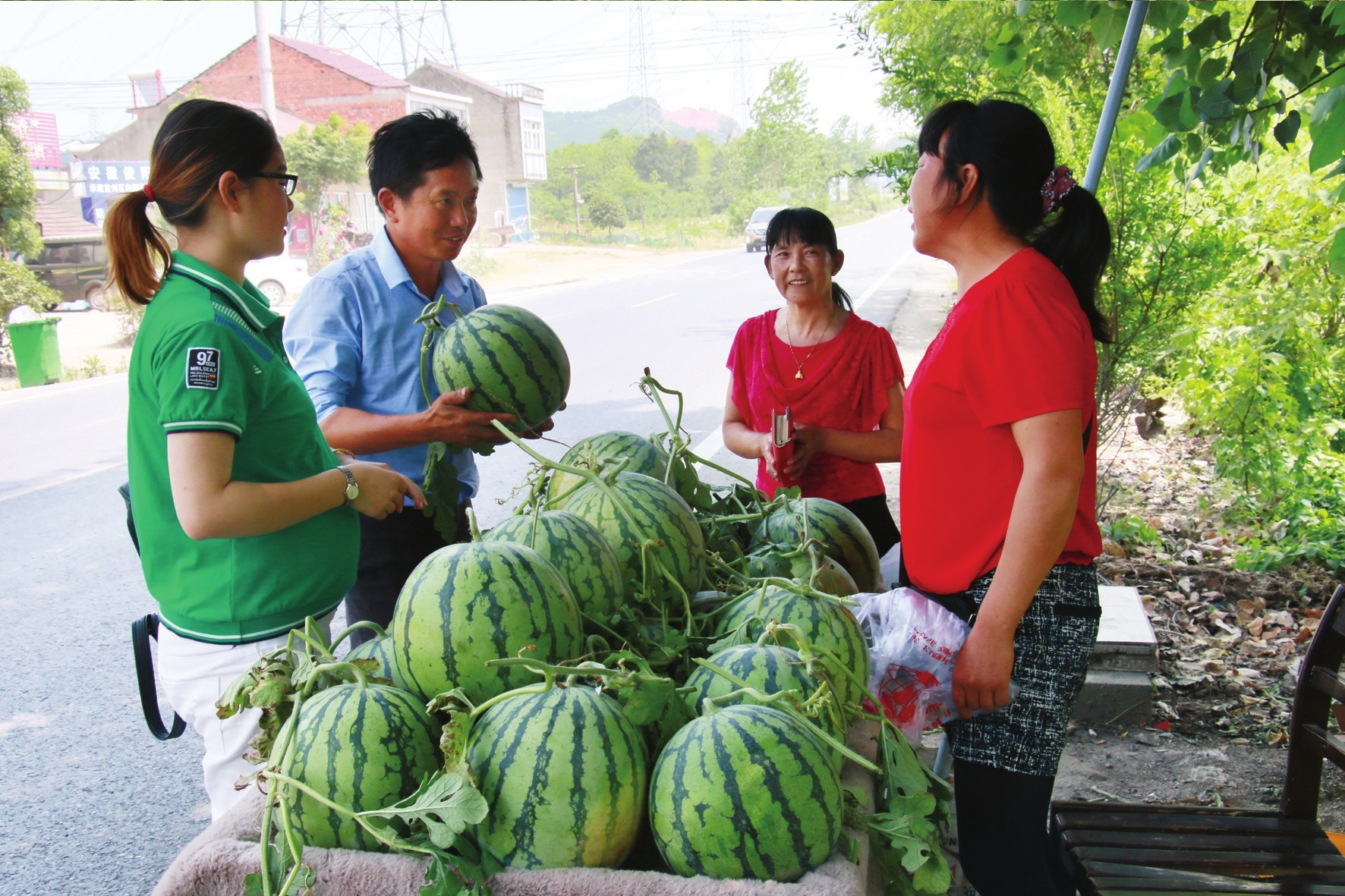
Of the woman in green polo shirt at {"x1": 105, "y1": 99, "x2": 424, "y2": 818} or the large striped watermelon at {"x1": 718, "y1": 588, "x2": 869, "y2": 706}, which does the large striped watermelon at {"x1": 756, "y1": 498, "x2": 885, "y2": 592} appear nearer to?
the large striped watermelon at {"x1": 718, "y1": 588, "x2": 869, "y2": 706}

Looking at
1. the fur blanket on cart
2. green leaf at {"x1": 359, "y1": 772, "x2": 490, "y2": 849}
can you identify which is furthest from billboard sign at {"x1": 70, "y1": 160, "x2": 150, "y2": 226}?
green leaf at {"x1": 359, "y1": 772, "x2": 490, "y2": 849}

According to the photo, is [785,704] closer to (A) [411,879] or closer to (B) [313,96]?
(A) [411,879]

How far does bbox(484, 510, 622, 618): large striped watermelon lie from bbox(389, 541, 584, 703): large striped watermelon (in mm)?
129

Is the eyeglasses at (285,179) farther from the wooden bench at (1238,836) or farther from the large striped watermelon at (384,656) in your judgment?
the wooden bench at (1238,836)

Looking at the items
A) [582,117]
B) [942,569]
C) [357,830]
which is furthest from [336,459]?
[582,117]

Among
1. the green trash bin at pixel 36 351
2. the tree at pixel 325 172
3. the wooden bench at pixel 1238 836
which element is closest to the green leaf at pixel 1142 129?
the wooden bench at pixel 1238 836

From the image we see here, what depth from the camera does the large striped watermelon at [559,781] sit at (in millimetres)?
1137

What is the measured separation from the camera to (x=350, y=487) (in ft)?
6.29

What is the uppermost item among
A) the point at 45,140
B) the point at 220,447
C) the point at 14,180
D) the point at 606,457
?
the point at 45,140

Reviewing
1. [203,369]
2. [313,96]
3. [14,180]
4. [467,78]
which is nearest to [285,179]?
[203,369]

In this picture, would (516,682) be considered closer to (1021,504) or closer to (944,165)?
(1021,504)

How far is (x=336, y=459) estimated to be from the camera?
2.07 metres

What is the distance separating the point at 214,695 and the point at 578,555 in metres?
0.91

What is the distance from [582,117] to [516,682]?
150 m
